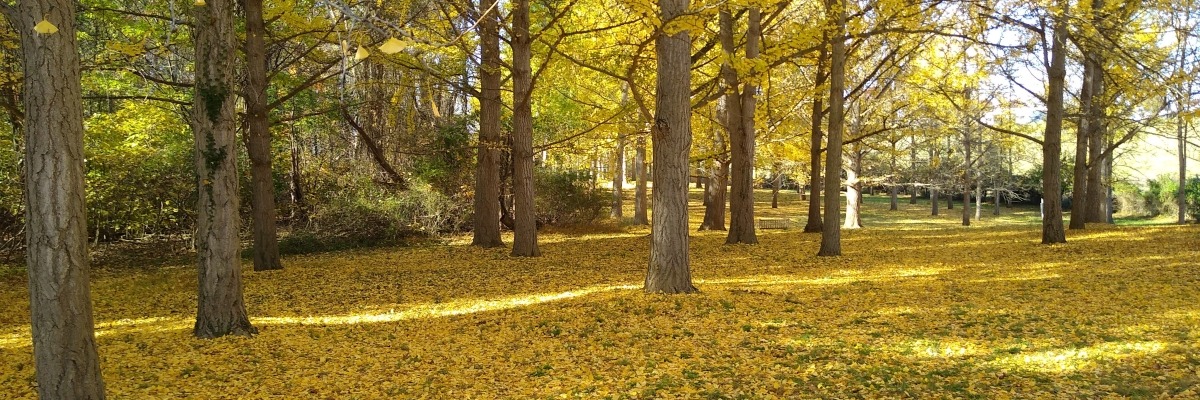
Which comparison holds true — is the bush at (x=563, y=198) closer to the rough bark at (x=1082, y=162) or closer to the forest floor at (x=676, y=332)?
the forest floor at (x=676, y=332)

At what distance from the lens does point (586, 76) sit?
1575cm

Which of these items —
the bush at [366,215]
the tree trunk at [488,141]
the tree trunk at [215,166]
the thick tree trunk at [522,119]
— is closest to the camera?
the tree trunk at [215,166]

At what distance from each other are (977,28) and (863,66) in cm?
699

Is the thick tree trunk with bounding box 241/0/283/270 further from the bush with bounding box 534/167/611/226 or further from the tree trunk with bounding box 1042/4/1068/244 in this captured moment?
the tree trunk with bounding box 1042/4/1068/244

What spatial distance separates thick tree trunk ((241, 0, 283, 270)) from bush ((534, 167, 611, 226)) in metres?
7.62

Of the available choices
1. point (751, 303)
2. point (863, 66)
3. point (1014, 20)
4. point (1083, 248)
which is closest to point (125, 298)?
point (751, 303)

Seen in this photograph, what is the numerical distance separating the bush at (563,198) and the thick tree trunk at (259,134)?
7.62 m

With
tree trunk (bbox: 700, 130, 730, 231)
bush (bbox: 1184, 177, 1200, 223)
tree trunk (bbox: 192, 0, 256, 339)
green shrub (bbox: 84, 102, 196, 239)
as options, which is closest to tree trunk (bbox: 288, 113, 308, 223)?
green shrub (bbox: 84, 102, 196, 239)

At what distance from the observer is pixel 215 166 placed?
18.7ft

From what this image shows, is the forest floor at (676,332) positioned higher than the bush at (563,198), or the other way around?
the bush at (563,198)

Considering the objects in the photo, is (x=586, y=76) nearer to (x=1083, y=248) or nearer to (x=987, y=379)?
(x=1083, y=248)

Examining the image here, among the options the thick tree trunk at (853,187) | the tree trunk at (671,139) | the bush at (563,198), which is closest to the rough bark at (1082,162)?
the thick tree trunk at (853,187)

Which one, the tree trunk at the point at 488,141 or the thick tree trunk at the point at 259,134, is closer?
the thick tree trunk at the point at 259,134

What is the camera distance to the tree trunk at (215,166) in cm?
571
